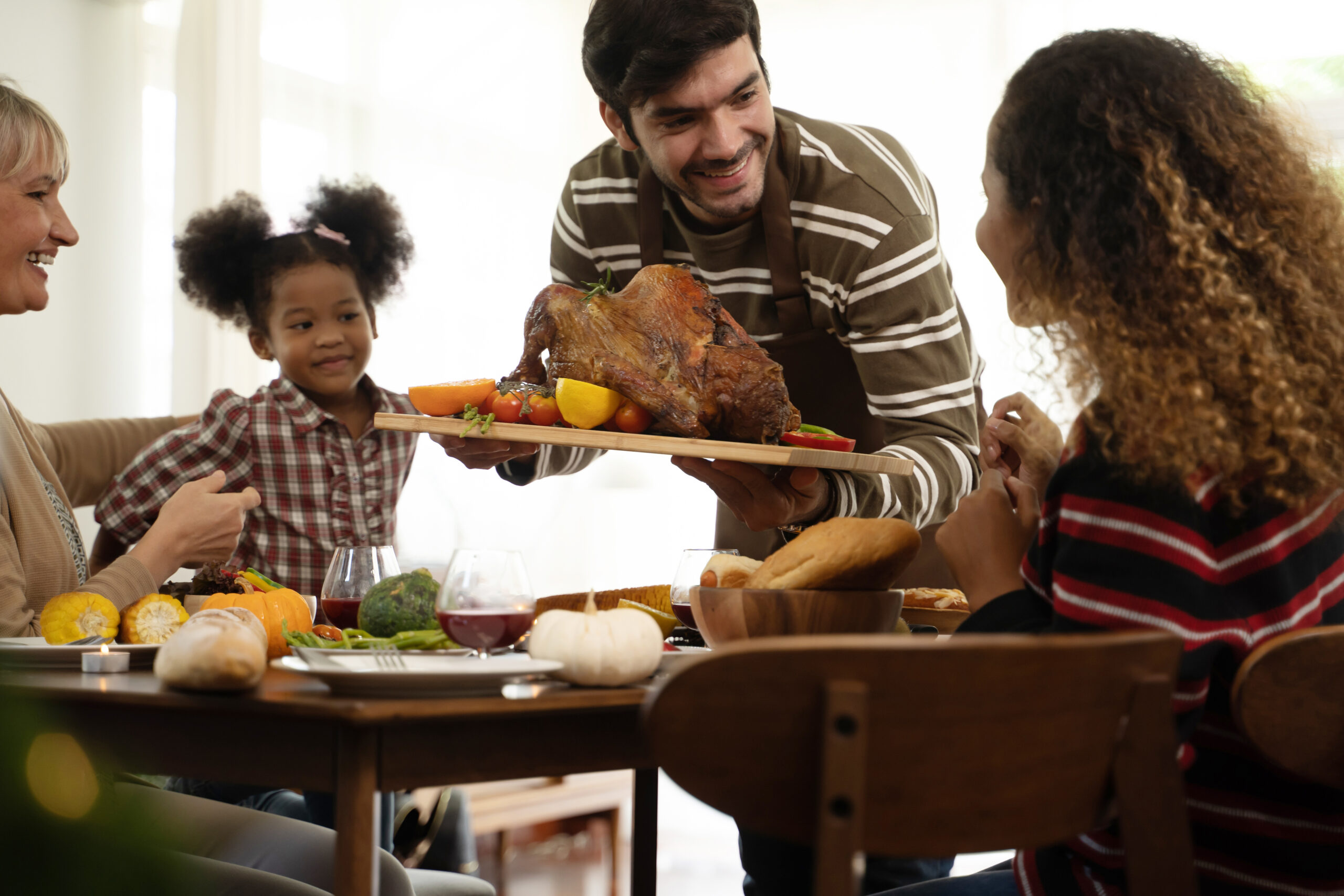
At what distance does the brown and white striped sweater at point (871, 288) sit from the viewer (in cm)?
190

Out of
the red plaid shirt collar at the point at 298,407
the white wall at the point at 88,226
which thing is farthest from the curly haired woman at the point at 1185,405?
the white wall at the point at 88,226

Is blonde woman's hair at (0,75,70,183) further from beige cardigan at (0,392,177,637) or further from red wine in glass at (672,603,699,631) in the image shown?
red wine in glass at (672,603,699,631)

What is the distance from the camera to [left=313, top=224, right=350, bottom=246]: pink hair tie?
3238mm

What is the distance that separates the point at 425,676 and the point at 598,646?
167mm

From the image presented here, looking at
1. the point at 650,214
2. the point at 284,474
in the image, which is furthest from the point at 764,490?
the point at 284,474

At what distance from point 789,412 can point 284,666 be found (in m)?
0.92

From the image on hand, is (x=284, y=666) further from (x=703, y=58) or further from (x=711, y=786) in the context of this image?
(x=703, y=58)

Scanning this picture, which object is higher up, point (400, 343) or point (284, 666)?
point (400, 343)

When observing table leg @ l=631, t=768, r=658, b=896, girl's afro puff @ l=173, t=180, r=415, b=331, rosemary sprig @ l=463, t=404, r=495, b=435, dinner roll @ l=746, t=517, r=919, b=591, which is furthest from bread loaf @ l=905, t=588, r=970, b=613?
girl's afro puff @ l=173, t=180, r=415, b=331

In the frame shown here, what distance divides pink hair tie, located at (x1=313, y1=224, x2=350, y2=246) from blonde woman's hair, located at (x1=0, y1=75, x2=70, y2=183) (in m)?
1.09

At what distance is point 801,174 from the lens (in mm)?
2133


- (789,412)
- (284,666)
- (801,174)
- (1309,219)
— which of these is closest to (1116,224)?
(1309,219)

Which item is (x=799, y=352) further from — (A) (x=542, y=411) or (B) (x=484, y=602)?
(B) (x=484, y=602)

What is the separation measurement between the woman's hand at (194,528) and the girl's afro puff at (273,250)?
1.06 metres
